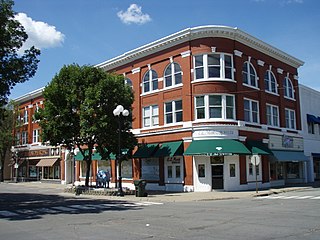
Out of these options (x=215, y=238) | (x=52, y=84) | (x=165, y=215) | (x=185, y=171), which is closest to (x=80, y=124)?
(x=52, y=84)

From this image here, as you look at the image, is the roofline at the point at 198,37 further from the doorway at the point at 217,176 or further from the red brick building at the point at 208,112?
the doorway at the point at 217,176

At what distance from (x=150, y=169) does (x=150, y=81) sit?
8.15 m

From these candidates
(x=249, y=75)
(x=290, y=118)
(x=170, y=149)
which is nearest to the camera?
(x=170, y=149)

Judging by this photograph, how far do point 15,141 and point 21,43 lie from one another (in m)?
36.5

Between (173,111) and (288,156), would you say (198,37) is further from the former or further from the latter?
(288,156)

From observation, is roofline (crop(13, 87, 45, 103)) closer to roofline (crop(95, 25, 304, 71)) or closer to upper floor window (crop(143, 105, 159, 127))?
roofline (crop(95, 25, 304, 71))

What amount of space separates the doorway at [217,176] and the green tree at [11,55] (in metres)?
15.2

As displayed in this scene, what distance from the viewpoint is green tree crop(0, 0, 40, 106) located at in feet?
67.5

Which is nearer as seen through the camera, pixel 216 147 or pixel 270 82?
pixel 216 147

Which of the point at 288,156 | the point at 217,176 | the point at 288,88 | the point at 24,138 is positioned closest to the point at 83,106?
the point at 217,176

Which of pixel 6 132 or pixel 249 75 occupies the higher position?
pixel 249 75

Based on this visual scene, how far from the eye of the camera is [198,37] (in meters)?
29.9

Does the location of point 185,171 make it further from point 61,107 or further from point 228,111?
point 61,107

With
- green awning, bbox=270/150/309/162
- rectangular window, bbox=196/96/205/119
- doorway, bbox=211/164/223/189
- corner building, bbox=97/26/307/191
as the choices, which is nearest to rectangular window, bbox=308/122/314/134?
green awning, bbox=270/150/309/162
